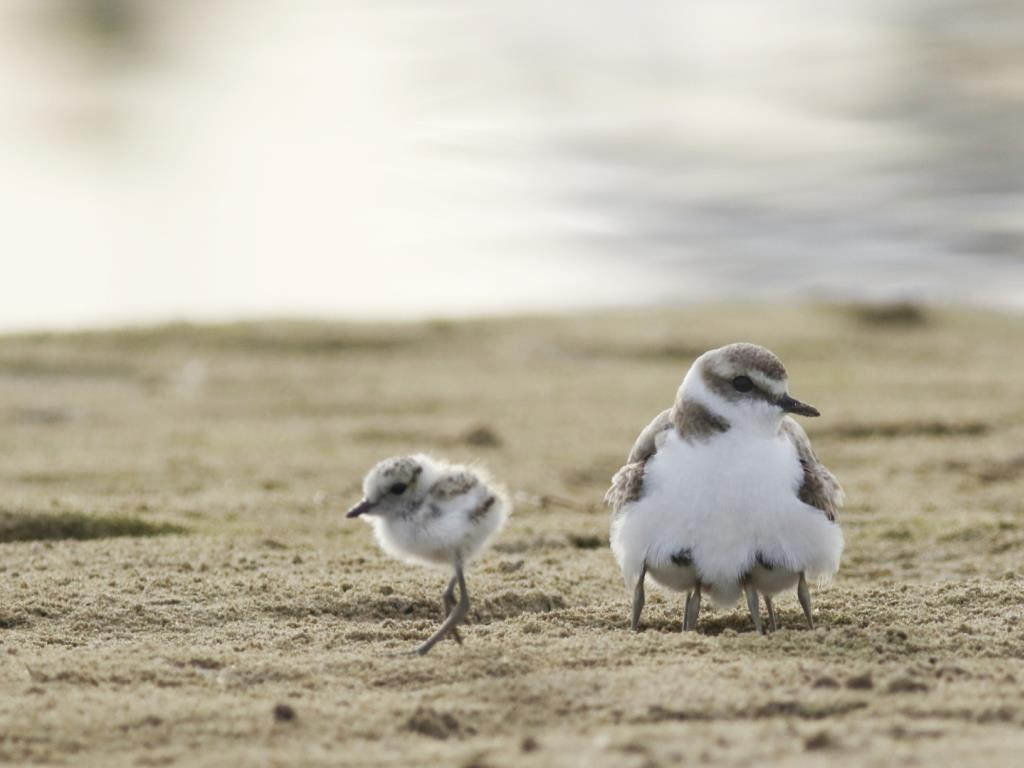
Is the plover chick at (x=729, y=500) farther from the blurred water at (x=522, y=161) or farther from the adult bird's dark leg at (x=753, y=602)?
the blurred water at (x=522, y=161)

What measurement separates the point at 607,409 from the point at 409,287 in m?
4.46

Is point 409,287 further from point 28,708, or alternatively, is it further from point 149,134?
point 28,708

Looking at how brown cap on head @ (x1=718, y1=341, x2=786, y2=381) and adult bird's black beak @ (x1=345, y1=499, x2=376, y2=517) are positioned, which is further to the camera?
brown cap on head @ (x1=718, y1=341, x2=786, y2=381)

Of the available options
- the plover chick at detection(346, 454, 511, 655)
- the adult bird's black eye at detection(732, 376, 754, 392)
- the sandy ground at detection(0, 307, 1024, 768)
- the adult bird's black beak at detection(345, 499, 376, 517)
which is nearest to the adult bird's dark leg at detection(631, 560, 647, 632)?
the sandy ground at detection(0, 307, 1024, 768)

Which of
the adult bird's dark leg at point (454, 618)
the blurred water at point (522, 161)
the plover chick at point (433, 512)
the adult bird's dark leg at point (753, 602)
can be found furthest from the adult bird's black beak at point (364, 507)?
the blurred water at point (522, 161)

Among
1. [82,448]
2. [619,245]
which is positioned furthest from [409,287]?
[82,448]

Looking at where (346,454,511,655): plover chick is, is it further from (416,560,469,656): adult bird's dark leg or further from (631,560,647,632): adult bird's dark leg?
(631,560,647,632): adult bird's dark leg

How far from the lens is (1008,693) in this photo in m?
4.36

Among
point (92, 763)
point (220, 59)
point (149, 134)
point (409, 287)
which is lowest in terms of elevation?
point (92, 763)

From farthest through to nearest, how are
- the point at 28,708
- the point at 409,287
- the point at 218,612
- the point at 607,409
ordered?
the point at 409,287 → the point at 607,409 → the point at 218,612 → the point at 28,708

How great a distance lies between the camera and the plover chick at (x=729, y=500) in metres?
5.21

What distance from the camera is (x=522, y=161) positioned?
16.2 meters

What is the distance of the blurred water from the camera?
46.5 feet

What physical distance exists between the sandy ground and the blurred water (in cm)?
202
